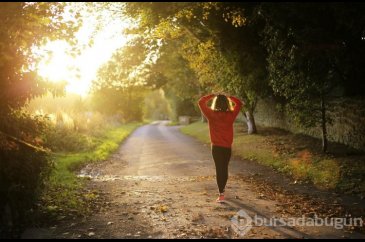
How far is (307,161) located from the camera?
521 inches

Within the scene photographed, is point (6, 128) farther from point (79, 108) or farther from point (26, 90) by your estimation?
point (79, 108)

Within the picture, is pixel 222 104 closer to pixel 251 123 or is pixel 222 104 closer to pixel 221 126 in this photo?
pixel 221 126

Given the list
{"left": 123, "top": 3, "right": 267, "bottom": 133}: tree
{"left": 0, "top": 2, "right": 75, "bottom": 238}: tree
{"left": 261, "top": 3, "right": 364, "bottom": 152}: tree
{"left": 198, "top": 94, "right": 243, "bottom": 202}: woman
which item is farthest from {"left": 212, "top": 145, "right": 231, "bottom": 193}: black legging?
{"left": 123, "top": 3, "right": 267, "bottom": 133}: tree

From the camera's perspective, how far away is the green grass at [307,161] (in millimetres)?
10245

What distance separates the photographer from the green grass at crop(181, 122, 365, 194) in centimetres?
1025

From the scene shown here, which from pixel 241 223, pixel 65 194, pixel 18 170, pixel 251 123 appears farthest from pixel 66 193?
pixel 251 123

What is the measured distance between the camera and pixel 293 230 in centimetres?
648

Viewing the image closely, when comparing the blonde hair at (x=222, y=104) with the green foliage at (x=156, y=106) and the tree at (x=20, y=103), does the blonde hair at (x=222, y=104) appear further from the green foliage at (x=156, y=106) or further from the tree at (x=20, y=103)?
the green foliage at (x=156, y=106)

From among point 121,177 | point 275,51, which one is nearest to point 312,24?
point 275,51

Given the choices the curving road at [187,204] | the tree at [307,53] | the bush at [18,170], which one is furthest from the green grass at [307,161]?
the bush at [18,170]

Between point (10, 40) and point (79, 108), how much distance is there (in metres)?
23.8

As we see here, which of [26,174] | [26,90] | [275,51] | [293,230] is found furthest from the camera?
[275,51]

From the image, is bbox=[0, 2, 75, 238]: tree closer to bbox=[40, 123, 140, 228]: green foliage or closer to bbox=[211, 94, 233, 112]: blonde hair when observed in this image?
bbox=[40, 123, 140, 228]: green foliage

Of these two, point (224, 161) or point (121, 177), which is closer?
point (224, 161)
